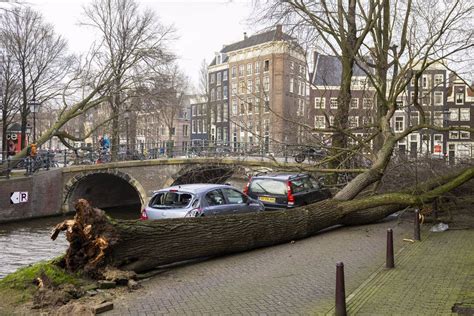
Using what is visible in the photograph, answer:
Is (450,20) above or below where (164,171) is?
above

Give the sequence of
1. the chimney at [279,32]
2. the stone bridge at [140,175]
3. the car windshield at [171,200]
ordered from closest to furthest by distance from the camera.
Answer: the car windshield at [171,200], the chimney at [279,32], the stone bridge at [140,175]

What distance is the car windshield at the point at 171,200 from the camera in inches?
452

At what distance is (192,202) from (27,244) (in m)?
9.85

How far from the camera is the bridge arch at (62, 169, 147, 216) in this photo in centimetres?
2867

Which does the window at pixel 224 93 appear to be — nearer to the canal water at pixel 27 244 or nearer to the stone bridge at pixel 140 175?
the stone bridge at pixel 140 175

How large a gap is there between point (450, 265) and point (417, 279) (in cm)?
135

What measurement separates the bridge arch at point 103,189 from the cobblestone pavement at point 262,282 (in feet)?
62.7

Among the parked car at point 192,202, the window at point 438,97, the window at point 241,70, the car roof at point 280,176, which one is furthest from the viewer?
the window at point 241,70

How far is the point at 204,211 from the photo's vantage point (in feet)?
37.1

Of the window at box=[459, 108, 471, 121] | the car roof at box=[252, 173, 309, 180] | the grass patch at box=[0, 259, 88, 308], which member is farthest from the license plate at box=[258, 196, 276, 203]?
the window at box=[459, 108, 471, 121]

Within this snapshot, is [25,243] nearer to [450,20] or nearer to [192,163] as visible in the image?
[192,163]

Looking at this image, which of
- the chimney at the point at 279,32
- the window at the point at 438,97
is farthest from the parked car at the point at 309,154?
the window at the point at 438,97

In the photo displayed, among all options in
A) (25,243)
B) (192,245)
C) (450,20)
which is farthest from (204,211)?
(25,243)

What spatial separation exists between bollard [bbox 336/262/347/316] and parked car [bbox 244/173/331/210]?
31.4 ft
